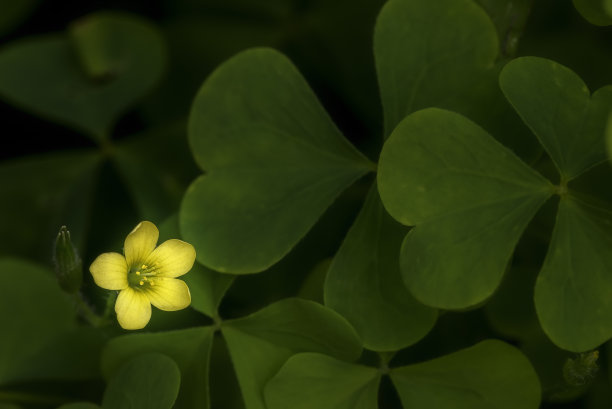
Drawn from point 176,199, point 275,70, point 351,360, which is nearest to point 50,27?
point 176,199

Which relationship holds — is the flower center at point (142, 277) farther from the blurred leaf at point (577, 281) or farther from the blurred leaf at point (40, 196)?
the blurred leaf at point (40, 196)

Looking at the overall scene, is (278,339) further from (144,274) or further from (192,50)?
(192,50)

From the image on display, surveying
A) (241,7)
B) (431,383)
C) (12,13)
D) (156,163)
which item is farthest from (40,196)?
(431,383)

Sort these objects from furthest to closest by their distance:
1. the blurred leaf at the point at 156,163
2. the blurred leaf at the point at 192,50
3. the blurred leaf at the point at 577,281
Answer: the blurred leaf at the point at 192,50 < the blurred leaf at the point at 156,163 < the blurred leaf at the point at 577,281

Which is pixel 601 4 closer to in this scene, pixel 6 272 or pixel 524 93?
pixel 524 93

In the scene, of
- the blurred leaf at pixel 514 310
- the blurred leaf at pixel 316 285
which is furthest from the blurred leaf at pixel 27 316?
the blurred leaf at pixel 514 310
